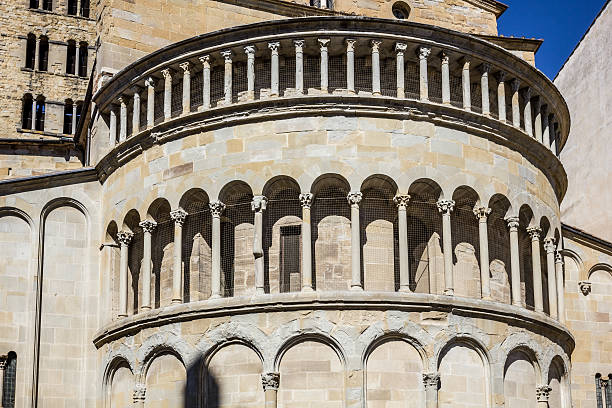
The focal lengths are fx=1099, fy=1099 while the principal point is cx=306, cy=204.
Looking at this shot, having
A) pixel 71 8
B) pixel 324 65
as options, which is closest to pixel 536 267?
pixel 324 65

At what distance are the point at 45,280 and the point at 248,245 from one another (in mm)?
4727

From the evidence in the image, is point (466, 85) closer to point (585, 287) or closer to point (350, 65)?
point (350, 65)

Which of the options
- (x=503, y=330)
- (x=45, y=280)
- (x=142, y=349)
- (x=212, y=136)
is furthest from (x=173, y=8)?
(x=503, y=330)

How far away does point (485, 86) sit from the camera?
21.9 metres

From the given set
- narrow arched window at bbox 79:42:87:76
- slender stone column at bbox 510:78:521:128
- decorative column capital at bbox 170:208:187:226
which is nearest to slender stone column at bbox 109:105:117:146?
decorative column capital at bbox 170:208:187:226

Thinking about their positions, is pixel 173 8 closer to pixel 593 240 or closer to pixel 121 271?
pixel 121 271

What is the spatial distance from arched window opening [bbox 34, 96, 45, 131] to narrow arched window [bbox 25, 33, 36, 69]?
132 cm

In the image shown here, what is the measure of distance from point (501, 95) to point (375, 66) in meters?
2.87

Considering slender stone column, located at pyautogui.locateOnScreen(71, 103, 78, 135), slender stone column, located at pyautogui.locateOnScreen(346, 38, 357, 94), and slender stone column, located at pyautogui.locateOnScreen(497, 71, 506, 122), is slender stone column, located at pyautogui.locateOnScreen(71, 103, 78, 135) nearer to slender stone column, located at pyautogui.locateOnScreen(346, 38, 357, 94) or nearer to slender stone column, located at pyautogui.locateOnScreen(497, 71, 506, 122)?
slender stone column, located at pyautogui.locateOnScreen(346, 38, 357, 94)

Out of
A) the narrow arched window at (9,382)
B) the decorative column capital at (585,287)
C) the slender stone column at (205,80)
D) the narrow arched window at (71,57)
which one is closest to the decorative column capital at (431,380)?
the slender stone column at (205,80)

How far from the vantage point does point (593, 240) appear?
85.3 ft

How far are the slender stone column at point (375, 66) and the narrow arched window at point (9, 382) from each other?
9036 mm

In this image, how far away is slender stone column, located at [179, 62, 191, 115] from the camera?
71.1 ft

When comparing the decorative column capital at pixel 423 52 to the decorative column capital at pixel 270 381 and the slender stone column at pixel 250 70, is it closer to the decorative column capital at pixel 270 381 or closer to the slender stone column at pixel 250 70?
the slender stone column at pixel 250 70
